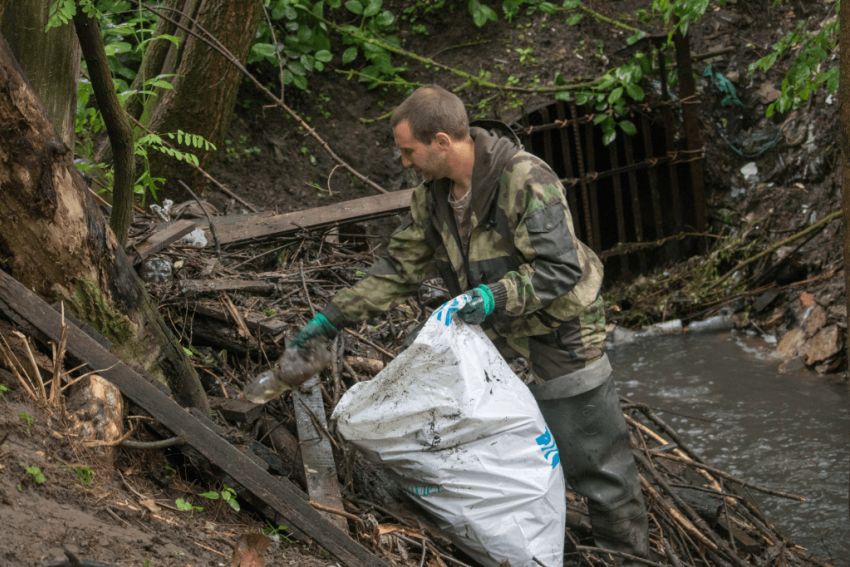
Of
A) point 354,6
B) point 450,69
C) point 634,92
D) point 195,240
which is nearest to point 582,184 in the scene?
point 634,92

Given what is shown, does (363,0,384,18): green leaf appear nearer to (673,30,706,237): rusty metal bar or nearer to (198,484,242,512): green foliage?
(673,30,706,237): rusty metal bar

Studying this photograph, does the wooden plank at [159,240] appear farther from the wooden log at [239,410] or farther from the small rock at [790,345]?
the small rock at [790,345]

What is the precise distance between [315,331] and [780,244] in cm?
472

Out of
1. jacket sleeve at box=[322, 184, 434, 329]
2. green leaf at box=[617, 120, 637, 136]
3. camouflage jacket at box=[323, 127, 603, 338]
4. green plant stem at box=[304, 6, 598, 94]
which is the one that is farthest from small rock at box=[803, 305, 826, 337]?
jacket sleeve at box=[322, 184, 434, 329]

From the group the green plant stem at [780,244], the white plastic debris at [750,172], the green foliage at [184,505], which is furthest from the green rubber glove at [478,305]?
the white plastic debris at [750,172]

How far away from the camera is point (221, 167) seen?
556cm

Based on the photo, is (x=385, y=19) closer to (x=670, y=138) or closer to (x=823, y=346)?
(x=670, y=138)

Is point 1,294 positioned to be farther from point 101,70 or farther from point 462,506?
point 462,506

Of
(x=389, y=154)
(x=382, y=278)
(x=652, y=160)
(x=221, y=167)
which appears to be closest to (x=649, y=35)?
(x=652, y=160)

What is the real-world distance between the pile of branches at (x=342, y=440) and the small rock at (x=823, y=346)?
2151 mm

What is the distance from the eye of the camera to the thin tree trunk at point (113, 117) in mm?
2029

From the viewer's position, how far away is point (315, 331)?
230 centimetres

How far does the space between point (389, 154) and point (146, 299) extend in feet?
14.0

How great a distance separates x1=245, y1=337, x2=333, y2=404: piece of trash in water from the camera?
7.08ft
